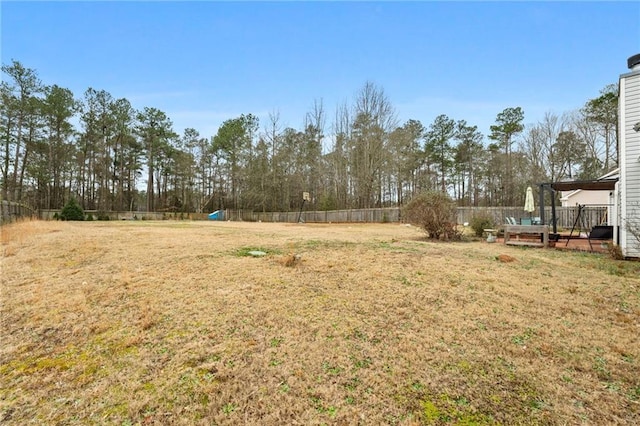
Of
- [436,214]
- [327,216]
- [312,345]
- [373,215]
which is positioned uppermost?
[436,214]

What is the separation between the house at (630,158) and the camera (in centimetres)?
651

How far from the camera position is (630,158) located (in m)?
6.62

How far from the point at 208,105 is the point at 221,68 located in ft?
18.1

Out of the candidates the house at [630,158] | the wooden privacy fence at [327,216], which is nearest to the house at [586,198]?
the wooden privacy fence at [327,216]

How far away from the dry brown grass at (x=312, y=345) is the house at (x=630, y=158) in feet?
10.6

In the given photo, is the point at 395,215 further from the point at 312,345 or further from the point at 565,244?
the point at 312,345

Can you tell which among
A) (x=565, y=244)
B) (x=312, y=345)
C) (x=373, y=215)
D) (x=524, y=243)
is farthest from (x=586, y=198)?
(x=312, y=345)

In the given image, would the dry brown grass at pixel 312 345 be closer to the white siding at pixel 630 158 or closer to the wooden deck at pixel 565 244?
the white siding at pixel 630 158

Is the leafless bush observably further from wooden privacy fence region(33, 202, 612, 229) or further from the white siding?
the white siding

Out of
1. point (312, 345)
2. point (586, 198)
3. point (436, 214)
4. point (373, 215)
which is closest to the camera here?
point (312, 345)

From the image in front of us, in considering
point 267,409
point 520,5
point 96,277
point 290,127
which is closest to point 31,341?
point 96,277

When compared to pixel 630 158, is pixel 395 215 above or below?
below

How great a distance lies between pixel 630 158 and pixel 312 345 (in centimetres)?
826

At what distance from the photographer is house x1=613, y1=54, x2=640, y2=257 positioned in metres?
6.51
